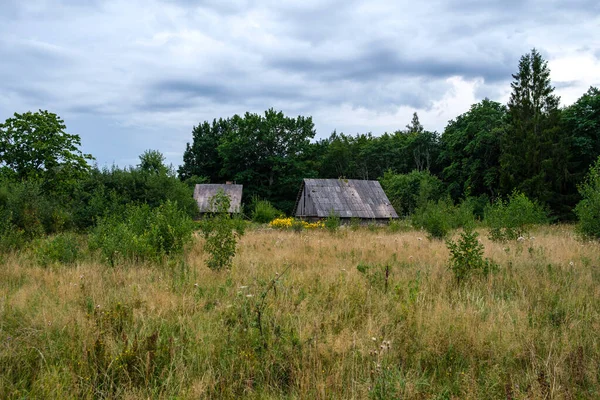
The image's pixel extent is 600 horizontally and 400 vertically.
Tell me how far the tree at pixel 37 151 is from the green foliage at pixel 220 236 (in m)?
23.0

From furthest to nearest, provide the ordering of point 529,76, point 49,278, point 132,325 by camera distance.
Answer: point 529,76, point 49,278, point 132,325

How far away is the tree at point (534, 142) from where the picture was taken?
3102cm

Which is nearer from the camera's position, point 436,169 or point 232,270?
point 232,270

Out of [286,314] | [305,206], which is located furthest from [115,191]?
[305,206]

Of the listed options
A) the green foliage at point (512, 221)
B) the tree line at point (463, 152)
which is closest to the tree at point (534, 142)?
the tree line at point (463, 152)

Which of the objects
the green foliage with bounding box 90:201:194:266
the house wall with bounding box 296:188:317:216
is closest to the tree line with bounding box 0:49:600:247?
the green foliage with bounding box 90:201:194:266

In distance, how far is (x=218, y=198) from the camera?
8203 mm

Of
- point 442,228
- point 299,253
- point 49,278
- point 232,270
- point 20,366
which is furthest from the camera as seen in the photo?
point 442,228

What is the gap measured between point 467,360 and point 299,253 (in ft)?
20.9

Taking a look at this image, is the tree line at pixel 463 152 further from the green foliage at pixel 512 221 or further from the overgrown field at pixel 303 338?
the overgrown field at pixel 303 338

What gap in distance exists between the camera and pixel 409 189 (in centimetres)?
4406

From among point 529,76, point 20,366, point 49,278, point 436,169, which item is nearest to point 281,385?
point 20,366

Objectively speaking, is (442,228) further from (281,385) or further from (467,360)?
(281,385)

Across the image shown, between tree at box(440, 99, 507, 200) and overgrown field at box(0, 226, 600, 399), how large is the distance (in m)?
32.6
